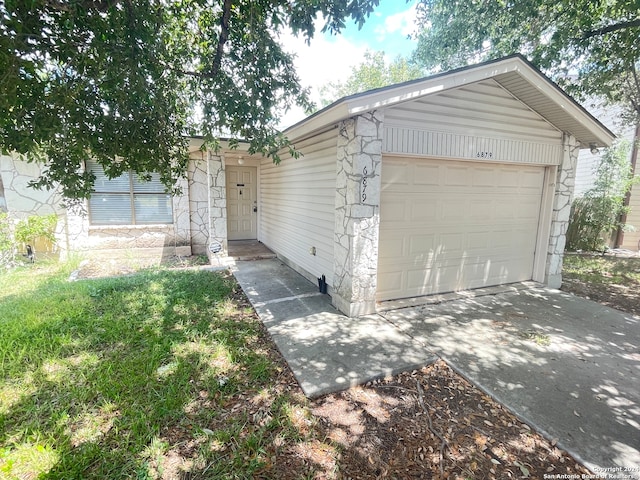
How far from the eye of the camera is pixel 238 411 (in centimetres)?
246

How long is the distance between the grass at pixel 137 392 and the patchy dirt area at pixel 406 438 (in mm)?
59

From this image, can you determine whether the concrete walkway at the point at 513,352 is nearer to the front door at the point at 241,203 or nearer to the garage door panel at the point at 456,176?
the garage door panel at the point at 456,176

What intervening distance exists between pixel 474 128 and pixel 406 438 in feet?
14.0

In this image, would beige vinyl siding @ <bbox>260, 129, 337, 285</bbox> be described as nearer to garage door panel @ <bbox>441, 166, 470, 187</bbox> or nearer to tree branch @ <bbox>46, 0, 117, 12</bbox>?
garage door panel @ <bbox>441, 166, 470, 187</bbox>

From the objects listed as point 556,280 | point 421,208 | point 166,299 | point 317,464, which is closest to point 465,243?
point 421,208

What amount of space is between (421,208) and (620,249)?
9463 millimetres

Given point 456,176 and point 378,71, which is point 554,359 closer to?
point 456,176

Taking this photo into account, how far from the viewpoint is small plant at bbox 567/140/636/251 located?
8883 mm

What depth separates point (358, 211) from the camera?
397cm

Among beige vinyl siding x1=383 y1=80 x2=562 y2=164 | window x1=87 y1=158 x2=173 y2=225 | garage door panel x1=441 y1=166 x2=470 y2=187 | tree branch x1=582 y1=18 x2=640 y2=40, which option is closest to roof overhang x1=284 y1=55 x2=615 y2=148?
beige vinyl siding x1=383 y1=80 x2=562 y2=164

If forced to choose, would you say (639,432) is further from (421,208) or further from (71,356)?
(71,356)

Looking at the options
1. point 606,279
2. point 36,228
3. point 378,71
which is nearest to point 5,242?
point 36,228

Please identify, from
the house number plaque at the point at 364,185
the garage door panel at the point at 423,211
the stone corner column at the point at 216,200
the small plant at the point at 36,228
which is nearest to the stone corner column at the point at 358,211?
the house number plaque at the point at 364,185

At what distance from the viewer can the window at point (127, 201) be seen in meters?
7.69
